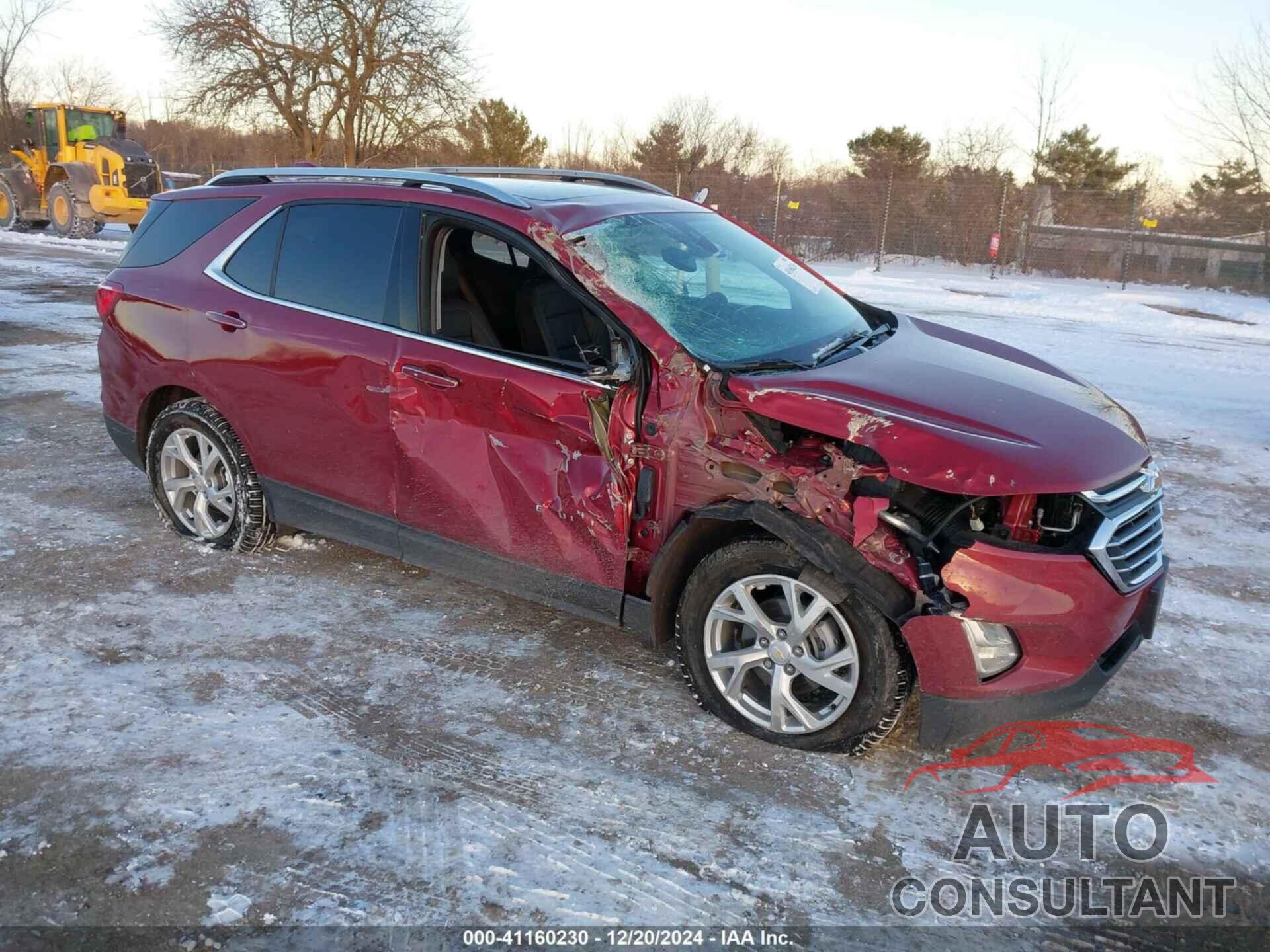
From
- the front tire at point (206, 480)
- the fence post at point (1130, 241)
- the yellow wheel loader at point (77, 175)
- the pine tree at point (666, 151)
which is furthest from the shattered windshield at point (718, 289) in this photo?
the pine tree at point (666, 151)

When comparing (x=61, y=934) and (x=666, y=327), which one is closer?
(x=61, y=934)

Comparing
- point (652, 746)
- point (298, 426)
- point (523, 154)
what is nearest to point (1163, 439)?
point (652, 746)

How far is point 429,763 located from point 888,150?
34.4 m

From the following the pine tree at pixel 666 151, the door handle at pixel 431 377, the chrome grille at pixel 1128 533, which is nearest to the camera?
the chrome grille at pixel 1128 533

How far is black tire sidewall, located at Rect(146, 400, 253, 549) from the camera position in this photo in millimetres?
4297

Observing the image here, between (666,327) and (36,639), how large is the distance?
8.99 ft

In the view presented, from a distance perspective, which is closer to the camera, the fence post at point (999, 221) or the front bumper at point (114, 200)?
the front bumper at point (114, 200)

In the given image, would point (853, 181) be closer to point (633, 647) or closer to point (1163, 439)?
point (1163, 439)

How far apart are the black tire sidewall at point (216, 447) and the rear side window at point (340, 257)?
2.51ft

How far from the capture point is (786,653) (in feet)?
9.73

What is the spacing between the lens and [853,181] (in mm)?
23312

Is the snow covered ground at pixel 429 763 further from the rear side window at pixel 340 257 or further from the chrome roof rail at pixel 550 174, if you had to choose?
the chrome roof rail at pixel 550 174

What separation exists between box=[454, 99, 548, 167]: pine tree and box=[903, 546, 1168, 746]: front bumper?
93.2ft

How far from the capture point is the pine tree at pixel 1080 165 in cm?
2922
